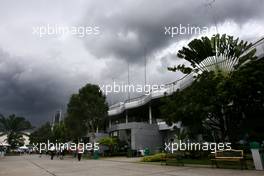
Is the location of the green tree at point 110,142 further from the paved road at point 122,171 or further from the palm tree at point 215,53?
the paved road at point 122,171

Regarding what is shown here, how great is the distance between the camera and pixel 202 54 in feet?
77.2

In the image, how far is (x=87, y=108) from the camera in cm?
4419

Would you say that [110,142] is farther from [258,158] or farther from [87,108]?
[258,158]

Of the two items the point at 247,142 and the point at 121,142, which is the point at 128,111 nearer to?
the point at 121,142

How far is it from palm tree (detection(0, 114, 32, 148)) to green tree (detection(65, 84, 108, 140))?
3824 cm

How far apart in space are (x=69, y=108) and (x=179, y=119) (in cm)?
2572

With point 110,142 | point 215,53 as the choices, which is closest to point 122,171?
point 215,53

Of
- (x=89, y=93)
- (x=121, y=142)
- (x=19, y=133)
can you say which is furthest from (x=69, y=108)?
(x=19, y=133)

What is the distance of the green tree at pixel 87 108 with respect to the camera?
4428 cm

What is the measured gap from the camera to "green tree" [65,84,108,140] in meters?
44.3

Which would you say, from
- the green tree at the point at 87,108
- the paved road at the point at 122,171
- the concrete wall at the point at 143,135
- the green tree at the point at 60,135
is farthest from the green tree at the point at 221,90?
the green tree at the point at 60,135

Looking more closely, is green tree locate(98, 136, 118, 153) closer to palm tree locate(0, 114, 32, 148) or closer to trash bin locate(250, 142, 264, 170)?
trash bin locate(250, 142, 264, 170)

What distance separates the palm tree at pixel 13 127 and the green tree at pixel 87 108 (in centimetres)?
3824

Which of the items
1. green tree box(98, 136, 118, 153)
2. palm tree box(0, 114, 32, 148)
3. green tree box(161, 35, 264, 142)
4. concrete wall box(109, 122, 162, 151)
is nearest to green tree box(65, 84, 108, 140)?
green tree box(98, 136, 118, 153)
